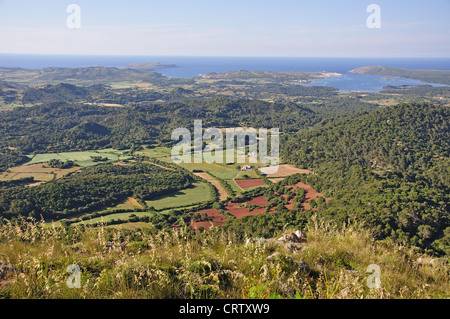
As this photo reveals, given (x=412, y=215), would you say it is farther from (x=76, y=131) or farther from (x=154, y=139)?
(x=76, y=131)

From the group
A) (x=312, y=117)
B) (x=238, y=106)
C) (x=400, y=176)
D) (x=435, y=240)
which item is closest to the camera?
(x=435, y=240)

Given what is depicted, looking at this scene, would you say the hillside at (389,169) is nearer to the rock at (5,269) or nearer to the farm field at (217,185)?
the rock at (5,269)

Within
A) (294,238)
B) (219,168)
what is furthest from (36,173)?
(294,238)

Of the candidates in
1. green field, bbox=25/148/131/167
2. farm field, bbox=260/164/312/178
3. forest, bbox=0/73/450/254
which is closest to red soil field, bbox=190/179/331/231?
forest, bbox=0/73/450/254

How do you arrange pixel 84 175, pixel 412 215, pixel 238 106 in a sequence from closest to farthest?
pixel 412 215 < pixel 84 175 < pixel 238 106

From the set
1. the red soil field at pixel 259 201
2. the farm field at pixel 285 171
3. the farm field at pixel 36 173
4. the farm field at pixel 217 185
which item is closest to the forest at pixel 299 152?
the farm field at pixel 285 171

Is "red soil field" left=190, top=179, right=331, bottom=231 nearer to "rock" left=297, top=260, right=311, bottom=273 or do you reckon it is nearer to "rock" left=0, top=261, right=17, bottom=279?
"rock" left=297, top=260, right=311, bottom=273
